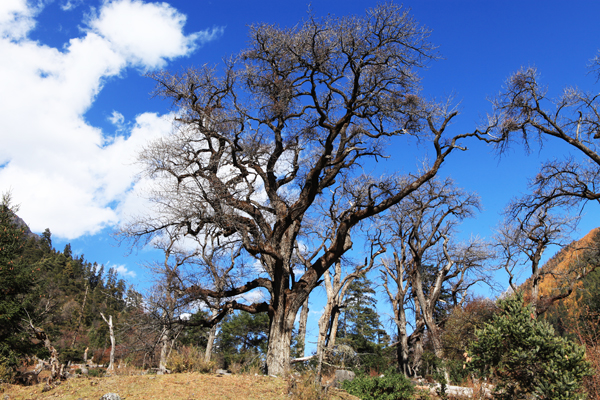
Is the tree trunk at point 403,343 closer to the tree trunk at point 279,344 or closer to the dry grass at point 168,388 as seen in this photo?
the tree trunk at point 279,344

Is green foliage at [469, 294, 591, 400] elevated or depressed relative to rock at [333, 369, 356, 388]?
elevated

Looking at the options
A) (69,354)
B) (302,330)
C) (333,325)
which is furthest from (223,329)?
(69,354)

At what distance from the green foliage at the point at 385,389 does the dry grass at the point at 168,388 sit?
2.91m

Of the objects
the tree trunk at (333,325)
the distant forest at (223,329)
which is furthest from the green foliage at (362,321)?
the tree trunk at (333,325)

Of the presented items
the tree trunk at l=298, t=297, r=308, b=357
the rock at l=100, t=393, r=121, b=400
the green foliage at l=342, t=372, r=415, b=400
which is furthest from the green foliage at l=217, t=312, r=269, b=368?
the rock at l=100, t=393, r=121, b=400

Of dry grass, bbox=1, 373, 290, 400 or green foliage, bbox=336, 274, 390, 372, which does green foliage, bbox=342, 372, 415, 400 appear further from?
green foliage, bbox=336, 274, 390, 372

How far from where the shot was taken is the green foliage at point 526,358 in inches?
255

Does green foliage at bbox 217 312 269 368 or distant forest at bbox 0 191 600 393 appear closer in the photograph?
distant forest at bbox 0 191 600 393

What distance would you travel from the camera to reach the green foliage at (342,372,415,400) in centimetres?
989

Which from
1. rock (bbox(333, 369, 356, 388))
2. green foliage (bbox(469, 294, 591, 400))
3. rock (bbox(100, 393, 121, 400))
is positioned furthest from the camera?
rock (bbox(333, 369, 356, 388))

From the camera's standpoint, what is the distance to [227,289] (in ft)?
35.8

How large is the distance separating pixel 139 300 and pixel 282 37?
368 inches

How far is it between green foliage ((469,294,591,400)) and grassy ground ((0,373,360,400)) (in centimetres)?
336

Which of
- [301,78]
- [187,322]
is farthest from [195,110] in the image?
[187,322]
